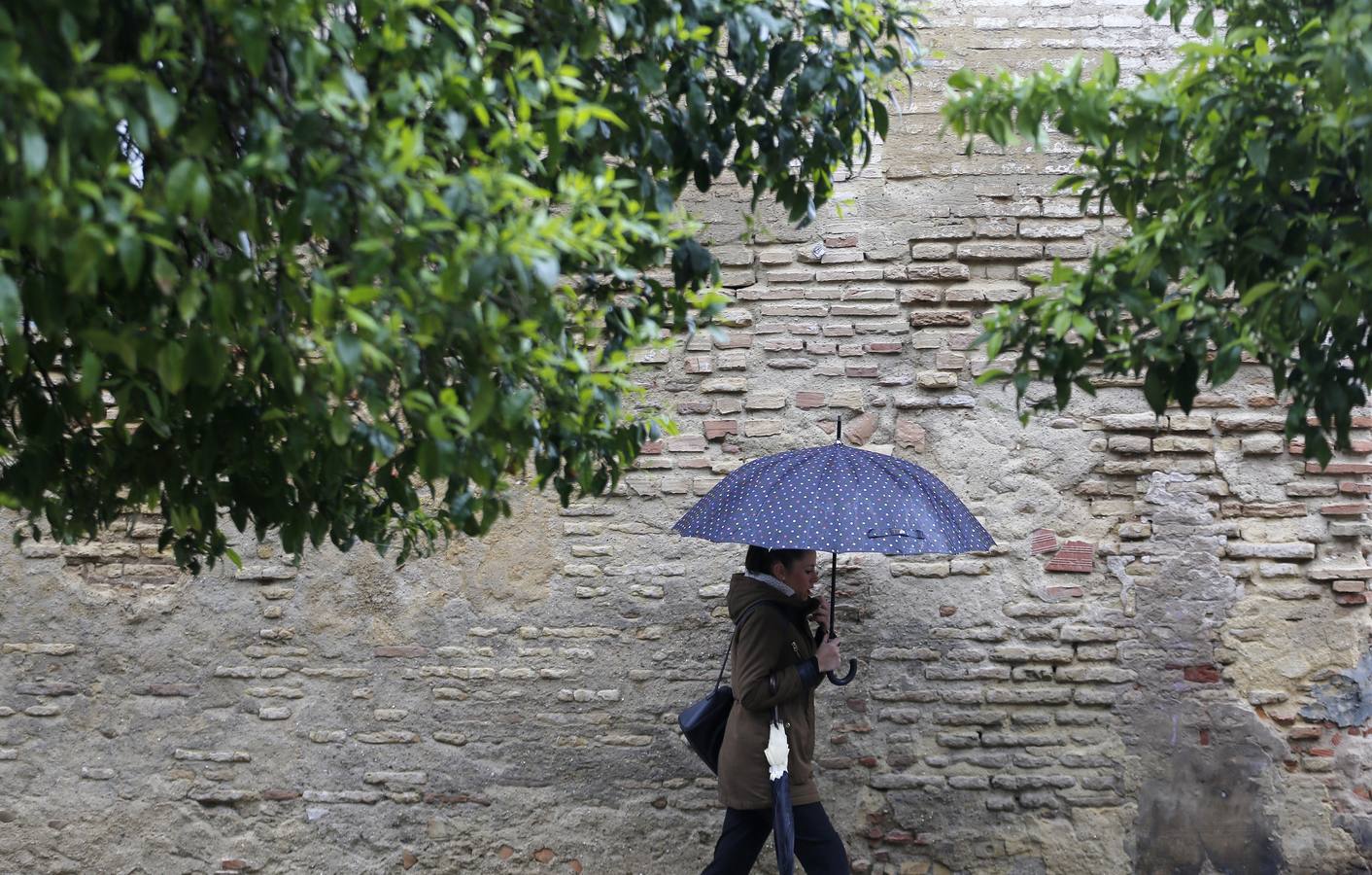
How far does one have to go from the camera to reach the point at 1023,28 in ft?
17.2

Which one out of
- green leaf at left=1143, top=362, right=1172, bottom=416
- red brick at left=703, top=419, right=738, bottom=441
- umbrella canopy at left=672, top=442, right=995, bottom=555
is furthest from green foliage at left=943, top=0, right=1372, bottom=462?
red brick at left=703, top=419, right=738, bottom=441

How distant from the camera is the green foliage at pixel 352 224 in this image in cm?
226

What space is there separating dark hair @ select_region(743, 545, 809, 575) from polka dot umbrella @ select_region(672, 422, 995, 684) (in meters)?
0.23

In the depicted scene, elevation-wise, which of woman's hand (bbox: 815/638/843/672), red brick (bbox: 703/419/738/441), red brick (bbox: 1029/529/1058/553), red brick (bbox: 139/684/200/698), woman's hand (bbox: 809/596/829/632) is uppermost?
red brick (bbox: 703/419/738/441)

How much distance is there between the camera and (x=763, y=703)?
168 inches

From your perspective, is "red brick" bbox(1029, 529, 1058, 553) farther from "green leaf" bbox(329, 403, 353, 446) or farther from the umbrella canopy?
"green leaf" bbox(329, 403, 353, 446)

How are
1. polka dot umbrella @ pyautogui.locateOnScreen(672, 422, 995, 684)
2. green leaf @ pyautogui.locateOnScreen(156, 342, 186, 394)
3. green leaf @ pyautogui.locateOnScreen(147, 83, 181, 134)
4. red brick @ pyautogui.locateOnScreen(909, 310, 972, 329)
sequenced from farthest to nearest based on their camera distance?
1. red brick @ pyautogui.locateOnScreen(909, 310, 972, 329)
2. polka dot umbrella @ pyautogui.locateOnScreen(672, 422, 995, 684)
3. green leaf @ pyautogui.locateOnScreen(156, 342, 186, 394)
4. green leaf @ pyautogui.locateOnScreen(147, 83, 181, 134)

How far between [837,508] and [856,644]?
113cm

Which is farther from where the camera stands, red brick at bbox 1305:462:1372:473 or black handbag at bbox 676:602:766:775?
red brick at bbox 1305:462:1372:473

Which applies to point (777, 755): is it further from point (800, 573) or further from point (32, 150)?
point (32, 150)

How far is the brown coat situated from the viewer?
428 cm

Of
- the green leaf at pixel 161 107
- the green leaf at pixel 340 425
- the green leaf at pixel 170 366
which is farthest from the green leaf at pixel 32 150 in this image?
the green leaf at pixel 340 425

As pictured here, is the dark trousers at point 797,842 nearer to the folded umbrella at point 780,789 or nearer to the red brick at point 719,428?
the folded umbrella at point 780,789

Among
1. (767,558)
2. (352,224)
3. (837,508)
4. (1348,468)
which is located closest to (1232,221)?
(837,508)
